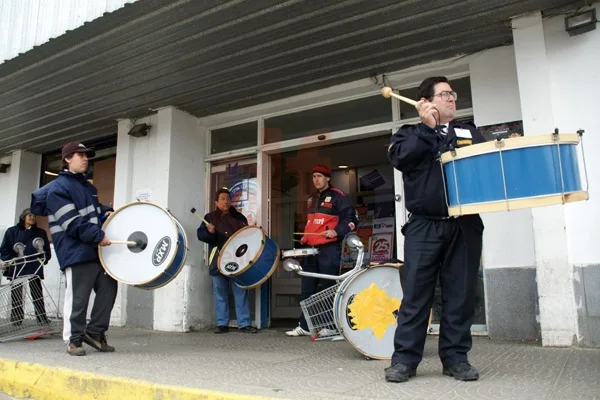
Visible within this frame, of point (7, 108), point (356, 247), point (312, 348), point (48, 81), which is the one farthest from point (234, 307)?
point (7, 108)

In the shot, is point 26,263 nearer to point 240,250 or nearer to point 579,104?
point 240,250

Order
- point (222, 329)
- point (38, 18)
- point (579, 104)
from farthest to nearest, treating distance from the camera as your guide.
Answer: point (222, 329), point (38, 18), point (579, 104)

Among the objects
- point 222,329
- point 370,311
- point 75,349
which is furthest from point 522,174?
point 222,329

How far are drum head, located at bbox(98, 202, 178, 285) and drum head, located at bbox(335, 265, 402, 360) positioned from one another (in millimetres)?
1549

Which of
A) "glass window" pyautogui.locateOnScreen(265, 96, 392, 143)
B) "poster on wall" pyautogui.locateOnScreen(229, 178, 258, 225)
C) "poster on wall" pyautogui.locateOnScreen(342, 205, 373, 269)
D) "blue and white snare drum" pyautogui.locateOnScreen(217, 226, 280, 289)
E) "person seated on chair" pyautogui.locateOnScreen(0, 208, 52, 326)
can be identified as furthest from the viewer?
"poster on wall" pyautogui.locateOnScreen(342, 205, 373, 269)

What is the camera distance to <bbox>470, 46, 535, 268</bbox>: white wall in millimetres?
4859

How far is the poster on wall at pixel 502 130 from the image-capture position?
16.6 ft

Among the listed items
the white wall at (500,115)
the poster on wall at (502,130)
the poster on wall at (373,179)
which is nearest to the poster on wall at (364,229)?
the poster on wall at (373,179)

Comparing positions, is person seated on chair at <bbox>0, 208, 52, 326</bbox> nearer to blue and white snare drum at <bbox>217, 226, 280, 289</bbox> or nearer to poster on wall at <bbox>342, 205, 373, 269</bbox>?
blue and white snare drum at <bbox>217, 226, 280, 289</bbox>

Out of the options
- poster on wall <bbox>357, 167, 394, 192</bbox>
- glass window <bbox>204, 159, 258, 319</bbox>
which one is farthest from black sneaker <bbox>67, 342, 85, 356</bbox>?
poster on wall <bbox>357, 167, 394, 192</bbox>

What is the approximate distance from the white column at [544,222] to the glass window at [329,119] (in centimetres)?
179

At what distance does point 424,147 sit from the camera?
2914 mm

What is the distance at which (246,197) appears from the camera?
7.16m

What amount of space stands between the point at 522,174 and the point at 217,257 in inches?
182
